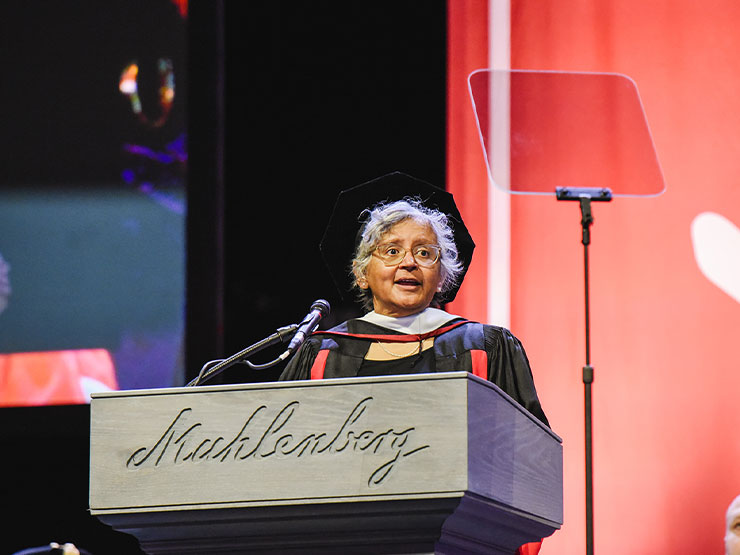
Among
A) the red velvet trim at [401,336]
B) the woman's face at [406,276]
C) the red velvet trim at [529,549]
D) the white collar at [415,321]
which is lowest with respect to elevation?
the red velvet trim at [529,549]

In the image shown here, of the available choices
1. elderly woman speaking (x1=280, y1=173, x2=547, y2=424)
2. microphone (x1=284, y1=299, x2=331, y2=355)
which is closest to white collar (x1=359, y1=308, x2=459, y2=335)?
elderly woman speaking (x1=280, y1=173, x2=547, y2=424)

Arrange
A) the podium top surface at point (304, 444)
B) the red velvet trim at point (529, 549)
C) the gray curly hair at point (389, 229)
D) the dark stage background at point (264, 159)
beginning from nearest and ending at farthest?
1. the podium top surface at point (304, 444)
2. the red velvet trim at point (529, 549)
3. the gray curly hair at point (389, 229)
4. the dark stage background at point (264, 159)

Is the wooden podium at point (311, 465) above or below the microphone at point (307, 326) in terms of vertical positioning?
below

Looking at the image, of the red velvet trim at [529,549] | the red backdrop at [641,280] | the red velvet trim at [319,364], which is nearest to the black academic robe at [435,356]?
the red velvet trim at [319,364]

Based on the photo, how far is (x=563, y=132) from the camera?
150 inches

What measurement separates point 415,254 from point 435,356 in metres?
0.27

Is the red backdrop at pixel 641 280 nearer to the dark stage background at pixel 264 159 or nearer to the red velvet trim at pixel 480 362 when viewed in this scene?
the dark stage background at pixel 264 159

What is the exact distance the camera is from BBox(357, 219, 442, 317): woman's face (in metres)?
2.86

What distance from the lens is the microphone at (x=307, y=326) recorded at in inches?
83.7

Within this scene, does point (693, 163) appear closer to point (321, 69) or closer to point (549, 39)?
point (549, 39)

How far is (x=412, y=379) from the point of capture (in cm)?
171

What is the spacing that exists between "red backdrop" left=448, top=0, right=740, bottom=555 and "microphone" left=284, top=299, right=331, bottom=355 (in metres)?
1.84

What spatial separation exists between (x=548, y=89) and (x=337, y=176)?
35.8 inches

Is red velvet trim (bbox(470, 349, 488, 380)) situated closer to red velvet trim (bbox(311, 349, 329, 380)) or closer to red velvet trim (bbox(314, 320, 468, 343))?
red velvet trim (bbox(314, 320, 468, 343))
